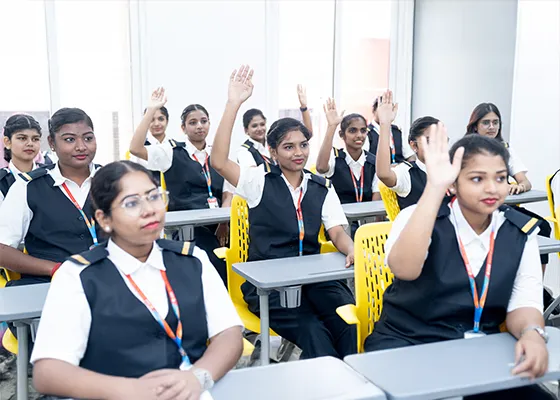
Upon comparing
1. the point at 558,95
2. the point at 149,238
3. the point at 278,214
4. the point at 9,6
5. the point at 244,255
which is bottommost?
the point at 244,255

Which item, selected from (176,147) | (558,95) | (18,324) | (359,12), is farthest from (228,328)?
(359,12)

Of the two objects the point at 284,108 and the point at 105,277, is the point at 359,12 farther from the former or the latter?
the point at 105,277

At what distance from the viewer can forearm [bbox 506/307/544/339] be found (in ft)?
5.37

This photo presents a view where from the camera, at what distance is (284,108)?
6.44 m

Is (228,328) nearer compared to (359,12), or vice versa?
(228,328)

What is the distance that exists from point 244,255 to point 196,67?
3.33 m

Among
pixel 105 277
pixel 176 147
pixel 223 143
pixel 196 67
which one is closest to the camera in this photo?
pixel 105 277

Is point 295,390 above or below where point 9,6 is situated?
below

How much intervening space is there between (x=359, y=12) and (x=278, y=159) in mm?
4316

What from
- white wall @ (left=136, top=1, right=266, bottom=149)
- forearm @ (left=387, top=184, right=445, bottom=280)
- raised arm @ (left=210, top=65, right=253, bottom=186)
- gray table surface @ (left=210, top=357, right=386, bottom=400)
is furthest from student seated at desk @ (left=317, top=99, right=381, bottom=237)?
gray table surface @ (left=210, top=357, right=386, bottom=400)

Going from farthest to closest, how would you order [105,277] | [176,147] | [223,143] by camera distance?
1. [176,147]
2. [223,143]
3. [105,277]

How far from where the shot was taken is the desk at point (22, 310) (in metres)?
1.86

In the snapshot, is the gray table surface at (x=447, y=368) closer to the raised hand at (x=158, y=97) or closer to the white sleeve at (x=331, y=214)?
the white sleeve at (x=331, y=214)

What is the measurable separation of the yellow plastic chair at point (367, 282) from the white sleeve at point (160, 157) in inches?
93.5
